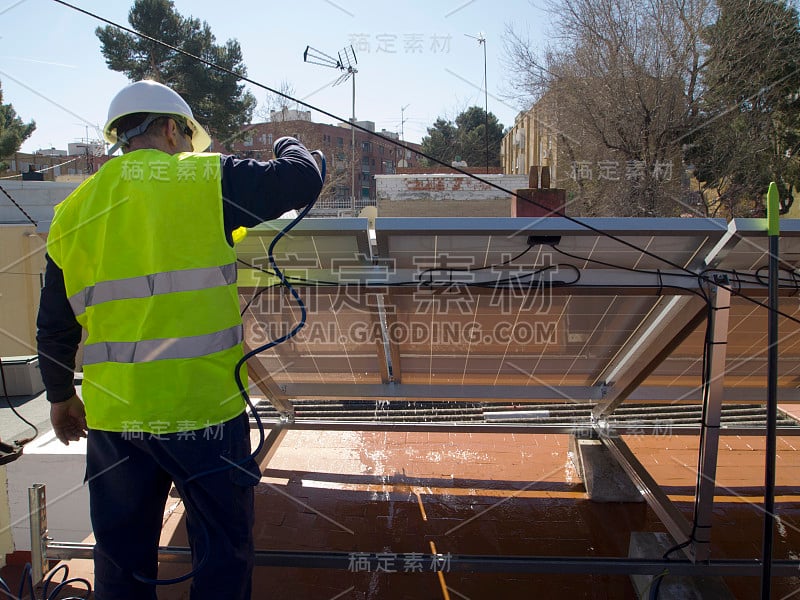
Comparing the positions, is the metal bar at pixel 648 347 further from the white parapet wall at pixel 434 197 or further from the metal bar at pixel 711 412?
the white parapet wall at pixel 434 197

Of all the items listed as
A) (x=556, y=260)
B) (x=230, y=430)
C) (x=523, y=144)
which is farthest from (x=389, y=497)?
(x=523, y=144)

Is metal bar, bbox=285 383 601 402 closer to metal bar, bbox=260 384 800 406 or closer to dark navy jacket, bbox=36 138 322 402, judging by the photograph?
metal bar, bbox=260 384 800 406

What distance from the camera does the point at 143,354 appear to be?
1.79 meters

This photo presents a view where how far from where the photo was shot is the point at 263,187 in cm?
188

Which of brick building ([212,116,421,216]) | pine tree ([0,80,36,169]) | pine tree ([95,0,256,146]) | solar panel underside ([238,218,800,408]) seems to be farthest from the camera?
brick building ([212,116,421,216])

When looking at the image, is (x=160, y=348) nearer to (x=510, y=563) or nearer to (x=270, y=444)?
(x=510, y=563)

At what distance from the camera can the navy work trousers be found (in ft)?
6.10

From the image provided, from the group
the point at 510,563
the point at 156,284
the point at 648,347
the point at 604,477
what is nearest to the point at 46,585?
the point at 156,284

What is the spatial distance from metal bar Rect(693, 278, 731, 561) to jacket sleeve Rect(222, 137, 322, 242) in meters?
1.90

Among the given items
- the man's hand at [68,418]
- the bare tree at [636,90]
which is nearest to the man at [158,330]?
the man's hand at [68,418]

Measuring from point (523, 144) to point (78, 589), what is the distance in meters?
32.5

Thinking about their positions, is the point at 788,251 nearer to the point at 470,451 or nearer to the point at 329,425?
the point at 470,451

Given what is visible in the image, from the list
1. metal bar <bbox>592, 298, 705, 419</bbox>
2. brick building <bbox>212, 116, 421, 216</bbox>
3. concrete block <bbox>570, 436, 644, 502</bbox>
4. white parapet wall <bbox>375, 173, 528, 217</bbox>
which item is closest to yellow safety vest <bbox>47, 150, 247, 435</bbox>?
metal bar <bbox>592, 298, 705, 419</bbox>

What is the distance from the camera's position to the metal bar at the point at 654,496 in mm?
2889
